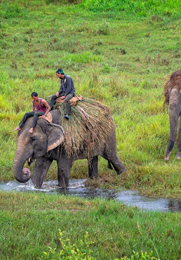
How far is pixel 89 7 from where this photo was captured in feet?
79.0

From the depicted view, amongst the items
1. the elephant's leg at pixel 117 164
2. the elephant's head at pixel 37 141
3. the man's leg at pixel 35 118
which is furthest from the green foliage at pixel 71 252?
the elephant's leg at pixel 117 164

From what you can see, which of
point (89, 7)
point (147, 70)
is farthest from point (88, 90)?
point (89, 7)

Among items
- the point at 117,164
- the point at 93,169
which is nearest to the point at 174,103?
the point at 117,164

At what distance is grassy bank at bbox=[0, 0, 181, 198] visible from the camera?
8.73m

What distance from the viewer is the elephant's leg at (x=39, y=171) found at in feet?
24.4

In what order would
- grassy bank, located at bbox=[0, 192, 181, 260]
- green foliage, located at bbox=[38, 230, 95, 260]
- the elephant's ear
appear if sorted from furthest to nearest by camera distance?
the elephant's ear, grassy bank, located at bbox=[0, 192, 181, 260], green foliage, located at bbox=[38, 230, 95, 260]

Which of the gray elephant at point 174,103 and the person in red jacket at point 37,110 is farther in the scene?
the gray elephant at point 174,103

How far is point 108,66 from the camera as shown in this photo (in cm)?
1427

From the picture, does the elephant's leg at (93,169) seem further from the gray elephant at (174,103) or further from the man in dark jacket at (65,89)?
the gray elephant at (174,103)

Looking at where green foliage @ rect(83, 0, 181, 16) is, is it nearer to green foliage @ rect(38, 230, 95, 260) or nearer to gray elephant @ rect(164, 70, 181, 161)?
gray elephant @ rect(164, 70, 181, 161)

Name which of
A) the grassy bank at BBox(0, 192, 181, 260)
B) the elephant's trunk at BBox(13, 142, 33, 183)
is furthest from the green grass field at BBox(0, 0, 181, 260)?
the elephant's trunk at BBox(13, 142, 33, 183)

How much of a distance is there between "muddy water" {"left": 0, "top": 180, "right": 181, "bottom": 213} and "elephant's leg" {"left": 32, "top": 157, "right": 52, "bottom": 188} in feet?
0.43

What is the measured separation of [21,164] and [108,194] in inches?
63.8

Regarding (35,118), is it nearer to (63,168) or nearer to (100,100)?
(63,168)
